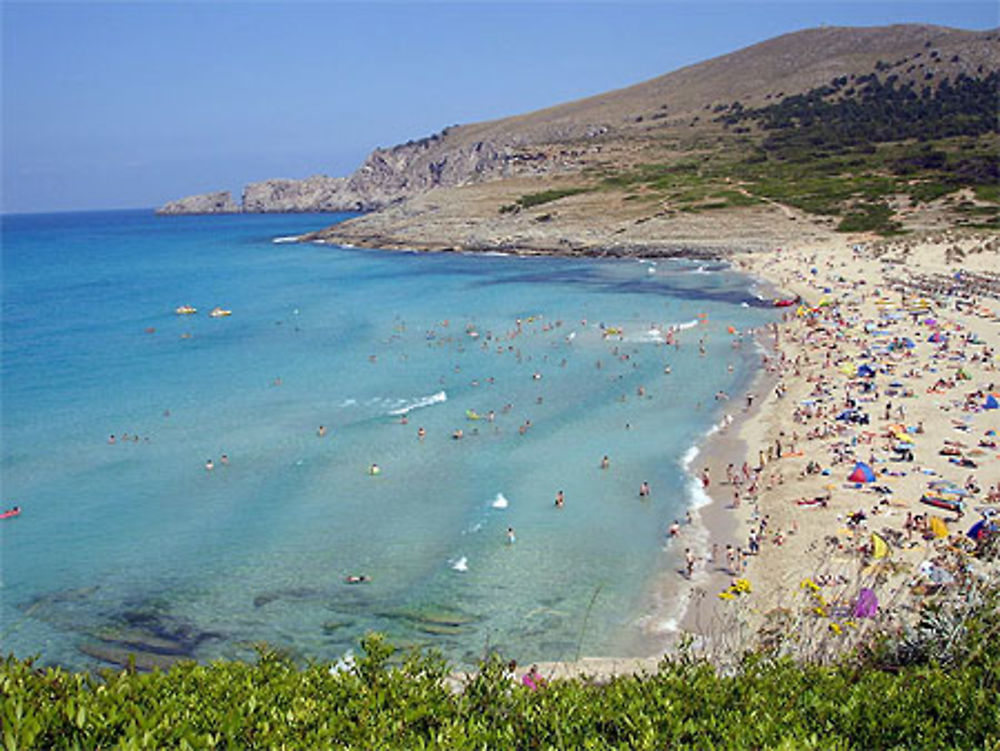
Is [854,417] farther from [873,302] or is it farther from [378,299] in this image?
[378,299]

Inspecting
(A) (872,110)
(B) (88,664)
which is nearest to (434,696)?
(B) (88,664)

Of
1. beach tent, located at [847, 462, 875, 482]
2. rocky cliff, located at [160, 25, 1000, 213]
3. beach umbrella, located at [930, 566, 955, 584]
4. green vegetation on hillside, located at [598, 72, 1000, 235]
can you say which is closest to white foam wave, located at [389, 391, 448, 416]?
beach tent, located at [847, 462, 875, 482]

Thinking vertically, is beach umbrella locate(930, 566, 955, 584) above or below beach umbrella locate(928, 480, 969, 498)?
above

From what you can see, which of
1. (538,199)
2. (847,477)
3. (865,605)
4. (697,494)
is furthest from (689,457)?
(538,199)

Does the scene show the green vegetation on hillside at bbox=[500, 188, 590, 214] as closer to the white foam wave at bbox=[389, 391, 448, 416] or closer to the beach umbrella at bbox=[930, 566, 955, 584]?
the white foam wave at bbox=[389, 391, 448, 416]

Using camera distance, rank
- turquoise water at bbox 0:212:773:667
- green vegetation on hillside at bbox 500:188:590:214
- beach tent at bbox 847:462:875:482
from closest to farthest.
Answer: turquoise water at bbox 0:212:773:667 → beach tent at bbox 847:462:875:482 → green vegetation on hillside at bbox 500:188:590:214

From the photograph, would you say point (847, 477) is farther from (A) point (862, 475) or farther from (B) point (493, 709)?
(B) point (493, 709)
